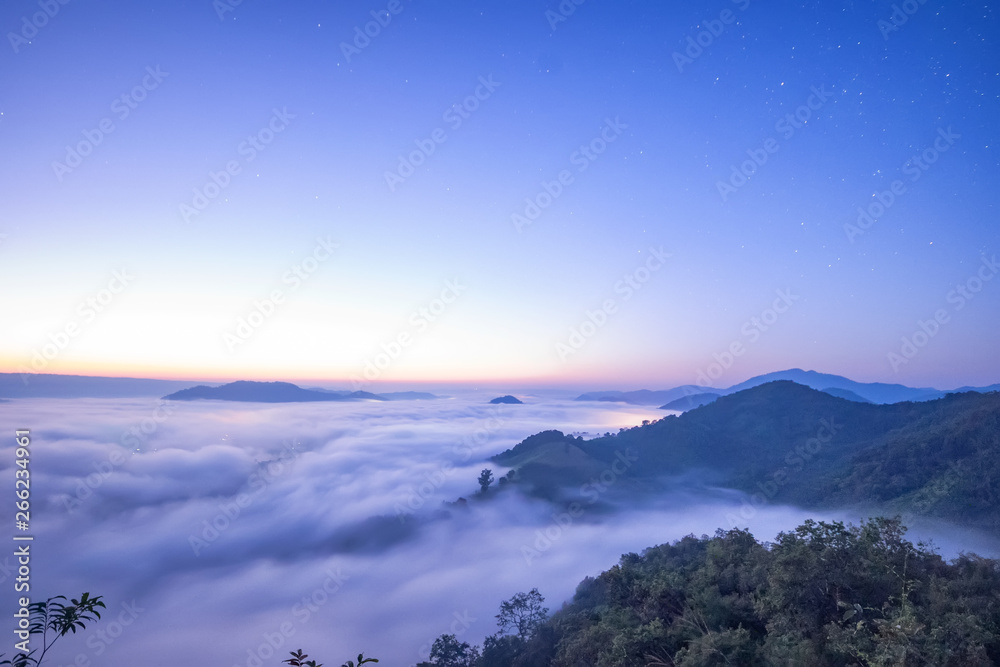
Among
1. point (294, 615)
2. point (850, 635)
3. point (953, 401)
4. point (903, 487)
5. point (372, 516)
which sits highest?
point (953, 401)

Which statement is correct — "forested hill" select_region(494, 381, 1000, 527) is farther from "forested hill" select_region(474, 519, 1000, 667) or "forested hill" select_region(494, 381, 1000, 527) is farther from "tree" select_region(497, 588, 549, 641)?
"forested hill" select_region(474, 519, 1000, 667)

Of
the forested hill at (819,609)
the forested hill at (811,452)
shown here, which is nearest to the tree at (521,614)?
the forested hill at (819,609)

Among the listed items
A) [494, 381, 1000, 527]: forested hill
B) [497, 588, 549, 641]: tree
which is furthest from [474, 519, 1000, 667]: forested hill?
[494, 381, 1000, 527]: forested hill

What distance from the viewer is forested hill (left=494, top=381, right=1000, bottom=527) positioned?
72.0 meters

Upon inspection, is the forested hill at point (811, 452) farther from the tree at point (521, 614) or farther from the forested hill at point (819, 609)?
the forested hill at point (819, 609)

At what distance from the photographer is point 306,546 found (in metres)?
118

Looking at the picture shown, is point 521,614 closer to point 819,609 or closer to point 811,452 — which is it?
point 819,609

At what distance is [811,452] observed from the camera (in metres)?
123

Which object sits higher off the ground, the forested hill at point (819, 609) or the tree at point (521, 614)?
the forested hill at point (819, 609)

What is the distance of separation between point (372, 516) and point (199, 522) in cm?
5451

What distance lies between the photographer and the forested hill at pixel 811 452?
236 ft

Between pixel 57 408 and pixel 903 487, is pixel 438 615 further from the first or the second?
pixel 57 408

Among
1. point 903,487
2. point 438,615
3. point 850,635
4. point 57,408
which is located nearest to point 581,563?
point 438,615

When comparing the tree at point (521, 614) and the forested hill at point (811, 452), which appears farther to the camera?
the forested hill at point (811, 452)
